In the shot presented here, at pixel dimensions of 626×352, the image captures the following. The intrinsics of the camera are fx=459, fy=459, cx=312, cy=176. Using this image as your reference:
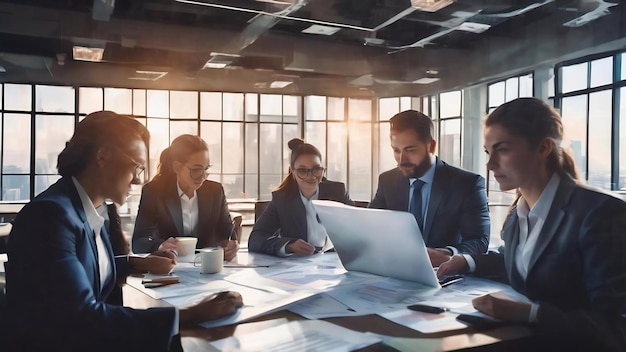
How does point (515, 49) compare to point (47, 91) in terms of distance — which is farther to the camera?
point (515, 49)

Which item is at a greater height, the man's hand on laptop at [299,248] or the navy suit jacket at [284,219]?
the navy suit jacket at [284,219]

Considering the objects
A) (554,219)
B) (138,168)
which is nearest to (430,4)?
(554,219)

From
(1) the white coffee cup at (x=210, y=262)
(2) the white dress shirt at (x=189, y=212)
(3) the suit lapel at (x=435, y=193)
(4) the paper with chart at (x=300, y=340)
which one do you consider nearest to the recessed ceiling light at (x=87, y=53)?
(2) the white dress shirt at (x=189, y=212)

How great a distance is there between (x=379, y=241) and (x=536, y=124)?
57 cm

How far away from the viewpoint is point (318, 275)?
58.4 inches

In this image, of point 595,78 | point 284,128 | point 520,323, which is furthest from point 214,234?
point 284,128

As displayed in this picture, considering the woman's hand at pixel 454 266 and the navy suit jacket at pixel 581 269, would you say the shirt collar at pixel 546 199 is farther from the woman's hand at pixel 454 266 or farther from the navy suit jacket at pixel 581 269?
the woman's hand at pixel 454 266

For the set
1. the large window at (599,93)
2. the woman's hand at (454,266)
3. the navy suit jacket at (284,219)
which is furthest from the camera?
the large window at (599,93)

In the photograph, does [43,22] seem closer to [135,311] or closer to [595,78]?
[135,311]

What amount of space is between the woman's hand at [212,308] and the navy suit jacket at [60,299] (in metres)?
0.05

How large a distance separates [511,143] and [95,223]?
1.16m

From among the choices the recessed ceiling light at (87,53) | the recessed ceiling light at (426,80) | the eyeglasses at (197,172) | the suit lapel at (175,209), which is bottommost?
the suit lapel at (175,209)

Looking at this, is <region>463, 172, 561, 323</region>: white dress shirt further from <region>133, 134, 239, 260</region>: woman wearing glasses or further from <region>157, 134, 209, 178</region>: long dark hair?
<region>157, 134, 209, 178</region>: long dark hair

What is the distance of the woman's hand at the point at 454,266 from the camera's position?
1.41m
